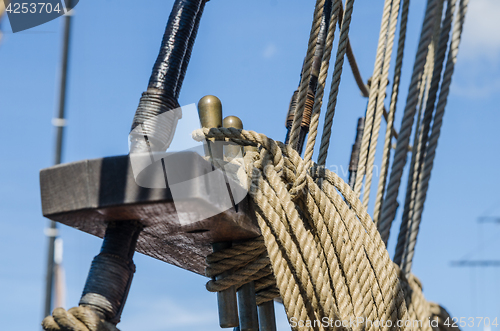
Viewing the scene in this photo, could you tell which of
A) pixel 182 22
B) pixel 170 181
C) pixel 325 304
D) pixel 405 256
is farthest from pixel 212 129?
pixel 405 256

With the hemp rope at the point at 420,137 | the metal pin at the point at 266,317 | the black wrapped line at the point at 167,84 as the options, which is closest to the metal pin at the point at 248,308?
the metal pin at the point at 266,317

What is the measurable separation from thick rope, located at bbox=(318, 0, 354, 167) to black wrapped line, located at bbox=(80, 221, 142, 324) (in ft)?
2.66

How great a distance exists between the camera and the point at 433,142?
207 cm

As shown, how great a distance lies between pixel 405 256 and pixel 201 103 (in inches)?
36.9

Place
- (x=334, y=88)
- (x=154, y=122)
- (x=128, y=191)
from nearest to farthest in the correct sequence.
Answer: (x=128, y=191) → (x=154, y=122) → (x=334, y=88)

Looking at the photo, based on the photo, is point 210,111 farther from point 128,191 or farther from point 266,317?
point 266,317

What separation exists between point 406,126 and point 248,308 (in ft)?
2.96

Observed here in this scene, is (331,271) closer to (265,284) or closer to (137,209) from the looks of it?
(265,284)

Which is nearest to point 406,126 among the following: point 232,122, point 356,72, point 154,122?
point 232,122

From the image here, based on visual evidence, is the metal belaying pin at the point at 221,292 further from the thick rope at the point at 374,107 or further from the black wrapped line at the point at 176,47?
the thick rope at the point at 374,107

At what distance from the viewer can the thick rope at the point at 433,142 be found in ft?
6.45

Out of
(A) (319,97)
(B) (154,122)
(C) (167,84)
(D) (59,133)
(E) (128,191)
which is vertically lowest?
(E) (128,191)

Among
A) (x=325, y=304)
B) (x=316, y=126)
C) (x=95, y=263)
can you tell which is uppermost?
(x=316, y=126)

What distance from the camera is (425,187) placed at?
2014 millimetres
